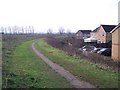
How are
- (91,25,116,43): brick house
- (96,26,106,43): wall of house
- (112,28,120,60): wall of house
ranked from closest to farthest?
(112,28,120,60): wall of house < (91,25,116,43): brick house < (96,26,106,43): wall of house

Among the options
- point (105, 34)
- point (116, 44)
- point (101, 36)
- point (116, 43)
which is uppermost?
point (105, 34)

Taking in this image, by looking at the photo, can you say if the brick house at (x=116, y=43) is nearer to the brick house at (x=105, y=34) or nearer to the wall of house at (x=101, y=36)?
the brick house at (x=105, y=34)

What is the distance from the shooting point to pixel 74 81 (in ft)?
43.1

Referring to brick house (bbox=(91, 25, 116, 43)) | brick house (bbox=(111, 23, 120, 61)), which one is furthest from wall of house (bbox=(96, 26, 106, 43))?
brick house (bbox=(111, 23, 120, 61))

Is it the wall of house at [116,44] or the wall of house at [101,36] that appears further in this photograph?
the wall of house at [101,36]

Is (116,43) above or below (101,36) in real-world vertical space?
below

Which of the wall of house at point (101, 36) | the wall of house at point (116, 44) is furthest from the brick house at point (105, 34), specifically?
the wall of house at point (116, 44)

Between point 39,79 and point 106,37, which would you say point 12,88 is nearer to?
point 39,79

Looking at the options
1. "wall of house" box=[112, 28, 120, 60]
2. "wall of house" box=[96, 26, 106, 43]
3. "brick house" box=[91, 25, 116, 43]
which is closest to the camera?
"wall of house" box=[112, 28, 120, 60]

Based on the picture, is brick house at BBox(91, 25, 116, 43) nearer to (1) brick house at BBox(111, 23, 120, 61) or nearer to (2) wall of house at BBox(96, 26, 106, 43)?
(2) wall of house at BBox(96, 26, 106, 43)

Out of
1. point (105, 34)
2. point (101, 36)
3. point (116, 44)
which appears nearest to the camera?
point (116, 44)

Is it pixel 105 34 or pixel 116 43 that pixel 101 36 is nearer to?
pixel 105 34

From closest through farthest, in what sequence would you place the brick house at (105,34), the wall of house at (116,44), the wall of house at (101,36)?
the wall of house at (116,44) < the brick house at (105,34) < the wall of house at (101,36)

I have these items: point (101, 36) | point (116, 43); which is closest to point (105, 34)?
point (101, 36)
